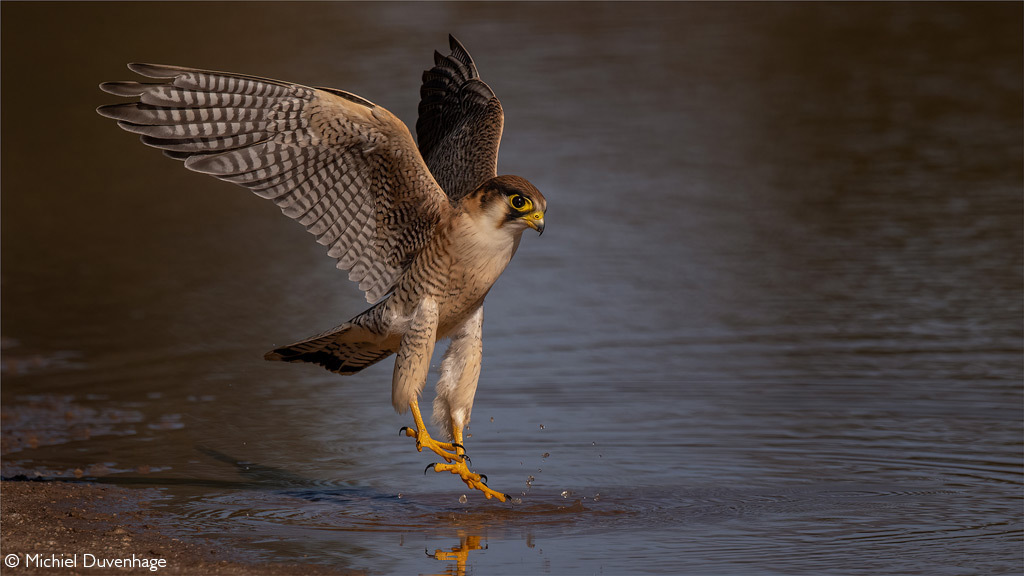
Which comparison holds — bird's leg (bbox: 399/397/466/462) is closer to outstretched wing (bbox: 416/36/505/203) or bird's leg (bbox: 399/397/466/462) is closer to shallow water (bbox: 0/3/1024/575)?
shallow water (bbox: 0/3/1024/575)

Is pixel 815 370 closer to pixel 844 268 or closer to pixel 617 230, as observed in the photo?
pixel 844 268

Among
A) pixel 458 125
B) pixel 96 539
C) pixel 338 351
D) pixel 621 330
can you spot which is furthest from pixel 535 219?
pixel 621 330

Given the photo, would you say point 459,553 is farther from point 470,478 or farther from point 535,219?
point 535,219

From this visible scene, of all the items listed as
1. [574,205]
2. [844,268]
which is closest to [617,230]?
[574,205]

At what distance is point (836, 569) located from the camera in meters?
5.54

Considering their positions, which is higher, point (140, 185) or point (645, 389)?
point (140, 185)

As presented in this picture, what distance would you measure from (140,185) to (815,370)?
332 inches

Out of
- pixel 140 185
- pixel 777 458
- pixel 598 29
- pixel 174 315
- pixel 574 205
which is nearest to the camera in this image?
pixel 777 458

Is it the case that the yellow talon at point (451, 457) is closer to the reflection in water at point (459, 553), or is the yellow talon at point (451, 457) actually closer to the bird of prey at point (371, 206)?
the bird of prey at point (371, 206)

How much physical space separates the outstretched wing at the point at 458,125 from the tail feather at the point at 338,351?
86 centimetres

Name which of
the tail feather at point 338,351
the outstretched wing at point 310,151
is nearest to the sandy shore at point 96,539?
the tail feather at point 338,351

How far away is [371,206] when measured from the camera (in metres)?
6.78

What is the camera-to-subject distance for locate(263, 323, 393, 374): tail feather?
683 cm
